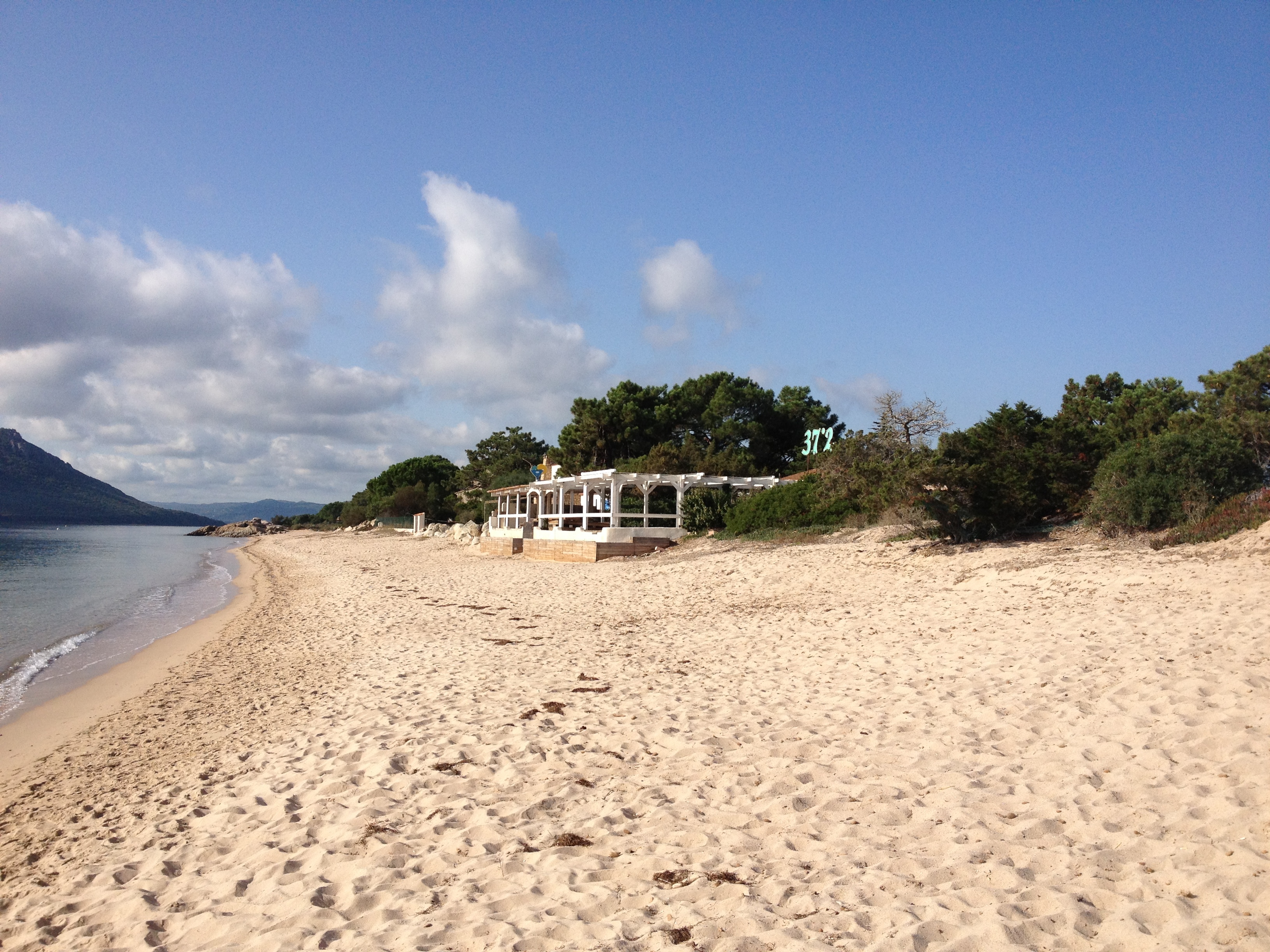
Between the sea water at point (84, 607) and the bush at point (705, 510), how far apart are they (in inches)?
544

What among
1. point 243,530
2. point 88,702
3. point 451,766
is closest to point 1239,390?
point 451,766

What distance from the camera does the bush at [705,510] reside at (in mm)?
23812

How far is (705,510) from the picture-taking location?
23.8 meters

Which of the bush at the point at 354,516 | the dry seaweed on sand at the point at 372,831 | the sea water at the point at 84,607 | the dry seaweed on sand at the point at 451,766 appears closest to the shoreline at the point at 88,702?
the sea water at the point at 84,607

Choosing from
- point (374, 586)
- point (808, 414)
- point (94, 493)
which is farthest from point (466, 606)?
point (94, 493)

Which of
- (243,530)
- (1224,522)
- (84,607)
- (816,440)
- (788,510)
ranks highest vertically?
(816,440)

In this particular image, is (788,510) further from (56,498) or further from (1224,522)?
(56,498)

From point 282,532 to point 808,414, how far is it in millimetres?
73758

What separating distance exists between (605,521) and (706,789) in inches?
904

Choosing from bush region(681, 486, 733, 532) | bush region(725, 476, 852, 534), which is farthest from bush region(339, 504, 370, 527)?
bush region(725, 476, 852, 534)

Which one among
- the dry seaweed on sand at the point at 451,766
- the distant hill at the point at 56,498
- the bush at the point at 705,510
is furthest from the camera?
the distant hill at the point at 56,498

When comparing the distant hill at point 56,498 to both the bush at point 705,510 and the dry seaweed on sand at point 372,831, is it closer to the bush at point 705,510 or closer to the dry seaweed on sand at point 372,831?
the bush at point 705,510

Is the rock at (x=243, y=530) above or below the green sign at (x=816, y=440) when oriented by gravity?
below

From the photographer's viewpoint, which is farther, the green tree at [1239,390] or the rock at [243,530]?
the rock at [243,530]
